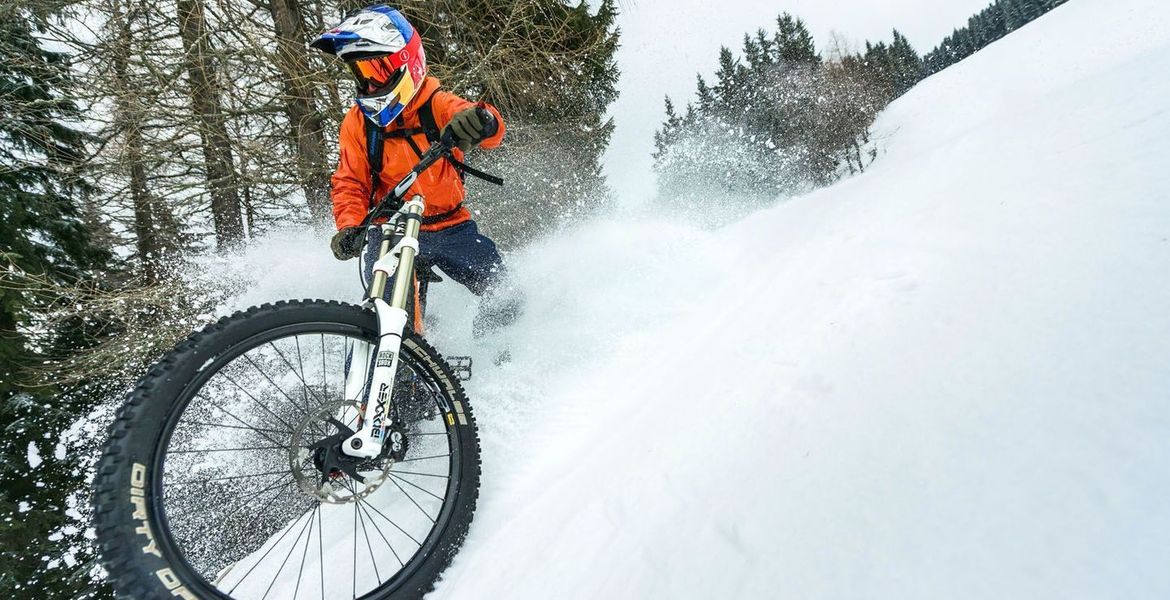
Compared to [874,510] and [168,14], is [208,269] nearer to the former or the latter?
[168,14]

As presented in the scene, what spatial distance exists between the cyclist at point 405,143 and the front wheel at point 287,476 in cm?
79

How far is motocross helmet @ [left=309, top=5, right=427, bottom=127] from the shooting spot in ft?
7.86

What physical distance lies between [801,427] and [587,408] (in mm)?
1515

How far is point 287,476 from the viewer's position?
2084mm

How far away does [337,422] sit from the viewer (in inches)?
62.4

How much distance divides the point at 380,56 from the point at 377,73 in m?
0.10

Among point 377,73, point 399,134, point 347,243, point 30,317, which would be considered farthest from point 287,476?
point 30,317

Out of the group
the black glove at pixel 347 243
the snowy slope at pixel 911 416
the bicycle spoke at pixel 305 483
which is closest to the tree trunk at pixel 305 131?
the bicycle spoke at pixel 305 483

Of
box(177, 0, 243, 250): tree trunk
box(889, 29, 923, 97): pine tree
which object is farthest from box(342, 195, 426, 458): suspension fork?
box(889, 29, 923, 97): pine tree

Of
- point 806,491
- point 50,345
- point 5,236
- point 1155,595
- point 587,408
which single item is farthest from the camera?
point 5,236

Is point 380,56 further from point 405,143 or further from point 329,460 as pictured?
point 329,460

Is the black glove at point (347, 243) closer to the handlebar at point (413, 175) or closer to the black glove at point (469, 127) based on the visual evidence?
the handlebar at point (413, 175)

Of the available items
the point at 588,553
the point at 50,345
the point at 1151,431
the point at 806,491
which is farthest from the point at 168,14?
the point at 1151,431

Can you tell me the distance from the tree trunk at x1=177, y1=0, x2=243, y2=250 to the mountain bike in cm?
433
